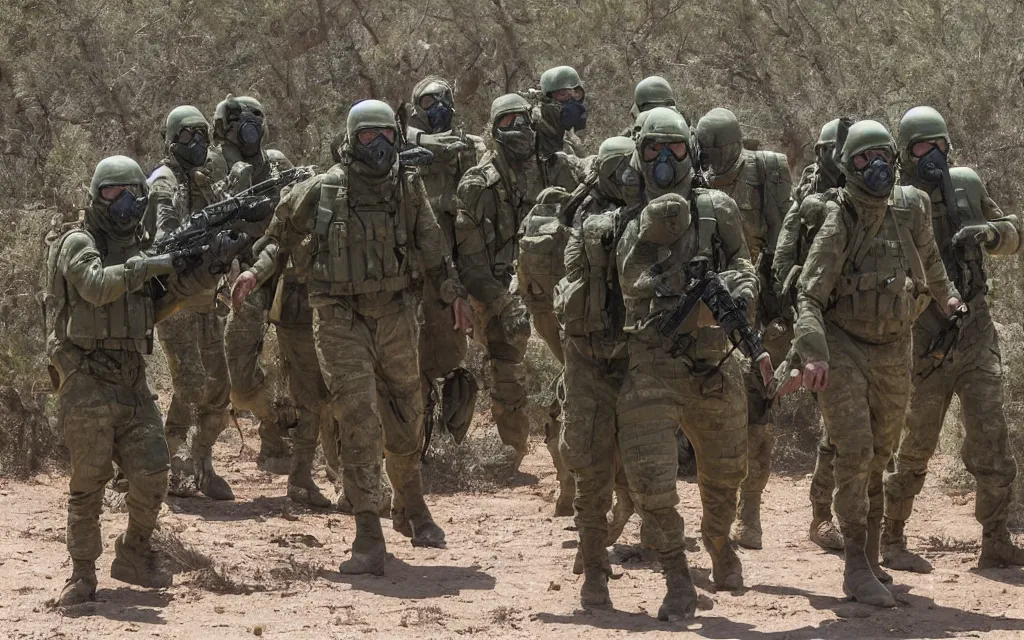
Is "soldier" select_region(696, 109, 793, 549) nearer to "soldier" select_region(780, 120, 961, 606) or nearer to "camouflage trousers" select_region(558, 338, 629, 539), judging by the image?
"soldier" select_region(780, 120, 961, 606)

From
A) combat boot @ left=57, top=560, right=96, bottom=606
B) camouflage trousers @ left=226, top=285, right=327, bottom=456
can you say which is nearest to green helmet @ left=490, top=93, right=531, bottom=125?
camouflage trousers @ left=226, top=285, right=327, bottom=456

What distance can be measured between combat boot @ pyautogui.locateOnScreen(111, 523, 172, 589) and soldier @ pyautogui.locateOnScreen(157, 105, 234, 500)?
7.67 ft

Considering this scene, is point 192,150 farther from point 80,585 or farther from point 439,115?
point 80,585

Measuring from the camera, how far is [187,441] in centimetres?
1245

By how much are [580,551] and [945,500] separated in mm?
4042

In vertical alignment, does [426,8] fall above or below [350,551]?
above

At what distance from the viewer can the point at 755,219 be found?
421 inches

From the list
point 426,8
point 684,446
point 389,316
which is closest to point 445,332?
point 389,316

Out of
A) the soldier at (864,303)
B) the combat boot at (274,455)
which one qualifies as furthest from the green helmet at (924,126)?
the combat boot at (274,455)

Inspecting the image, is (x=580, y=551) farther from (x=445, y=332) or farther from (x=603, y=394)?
(x=445, y=332)

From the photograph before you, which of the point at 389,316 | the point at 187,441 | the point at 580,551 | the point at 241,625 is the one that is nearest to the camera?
the point at 241,625

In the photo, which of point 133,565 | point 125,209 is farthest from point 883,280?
point 133,565

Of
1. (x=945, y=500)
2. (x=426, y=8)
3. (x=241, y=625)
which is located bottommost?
(x=241, y=625)

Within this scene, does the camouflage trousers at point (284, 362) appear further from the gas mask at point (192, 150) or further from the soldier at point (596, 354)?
the soldier at point (596, 354)
